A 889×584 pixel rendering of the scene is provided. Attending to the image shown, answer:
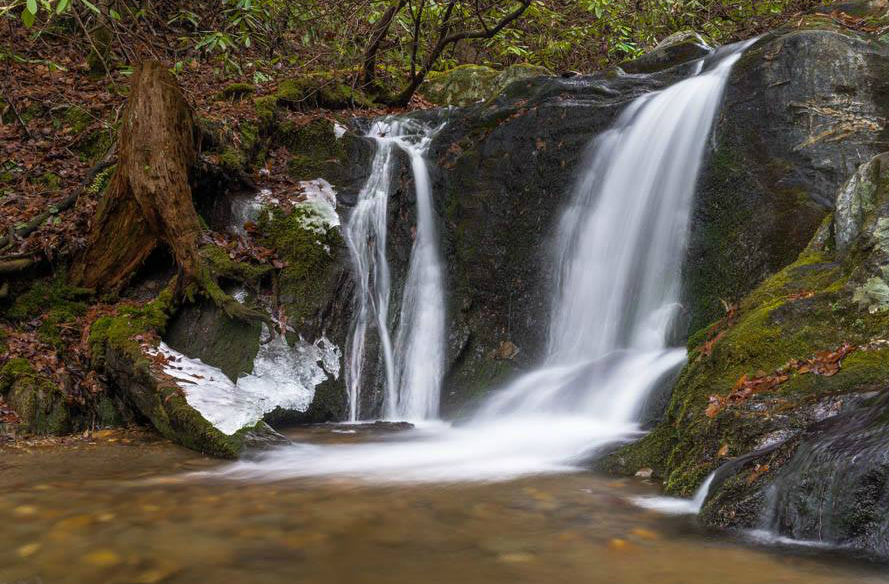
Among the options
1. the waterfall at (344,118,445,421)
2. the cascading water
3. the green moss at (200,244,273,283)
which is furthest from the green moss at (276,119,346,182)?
the cascading water

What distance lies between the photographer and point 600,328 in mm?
6539

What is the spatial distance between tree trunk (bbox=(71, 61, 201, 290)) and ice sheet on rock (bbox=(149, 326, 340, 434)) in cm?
102

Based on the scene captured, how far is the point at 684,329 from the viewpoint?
236 inches

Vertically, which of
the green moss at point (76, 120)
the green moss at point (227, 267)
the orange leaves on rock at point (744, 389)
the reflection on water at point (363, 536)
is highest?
the green moss at point (76, 120)

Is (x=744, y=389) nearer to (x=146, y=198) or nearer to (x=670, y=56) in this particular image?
(x=146, y=198)

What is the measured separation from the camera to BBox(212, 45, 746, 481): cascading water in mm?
4664

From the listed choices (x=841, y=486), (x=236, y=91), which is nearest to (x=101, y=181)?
(x=236, y=91)

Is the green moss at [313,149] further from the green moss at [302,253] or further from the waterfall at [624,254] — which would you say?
the waterfall at [624,254]

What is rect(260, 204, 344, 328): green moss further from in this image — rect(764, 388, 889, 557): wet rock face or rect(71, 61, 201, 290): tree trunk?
rect(764, 388, 889, 557): wet rock face

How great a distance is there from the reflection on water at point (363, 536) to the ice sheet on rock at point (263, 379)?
1150mm

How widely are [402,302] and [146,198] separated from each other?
105 inches

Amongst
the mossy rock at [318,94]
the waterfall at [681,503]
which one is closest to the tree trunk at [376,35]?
the mossy rock at [318,94]

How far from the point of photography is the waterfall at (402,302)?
6691 mm

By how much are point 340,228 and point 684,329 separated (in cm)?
359
